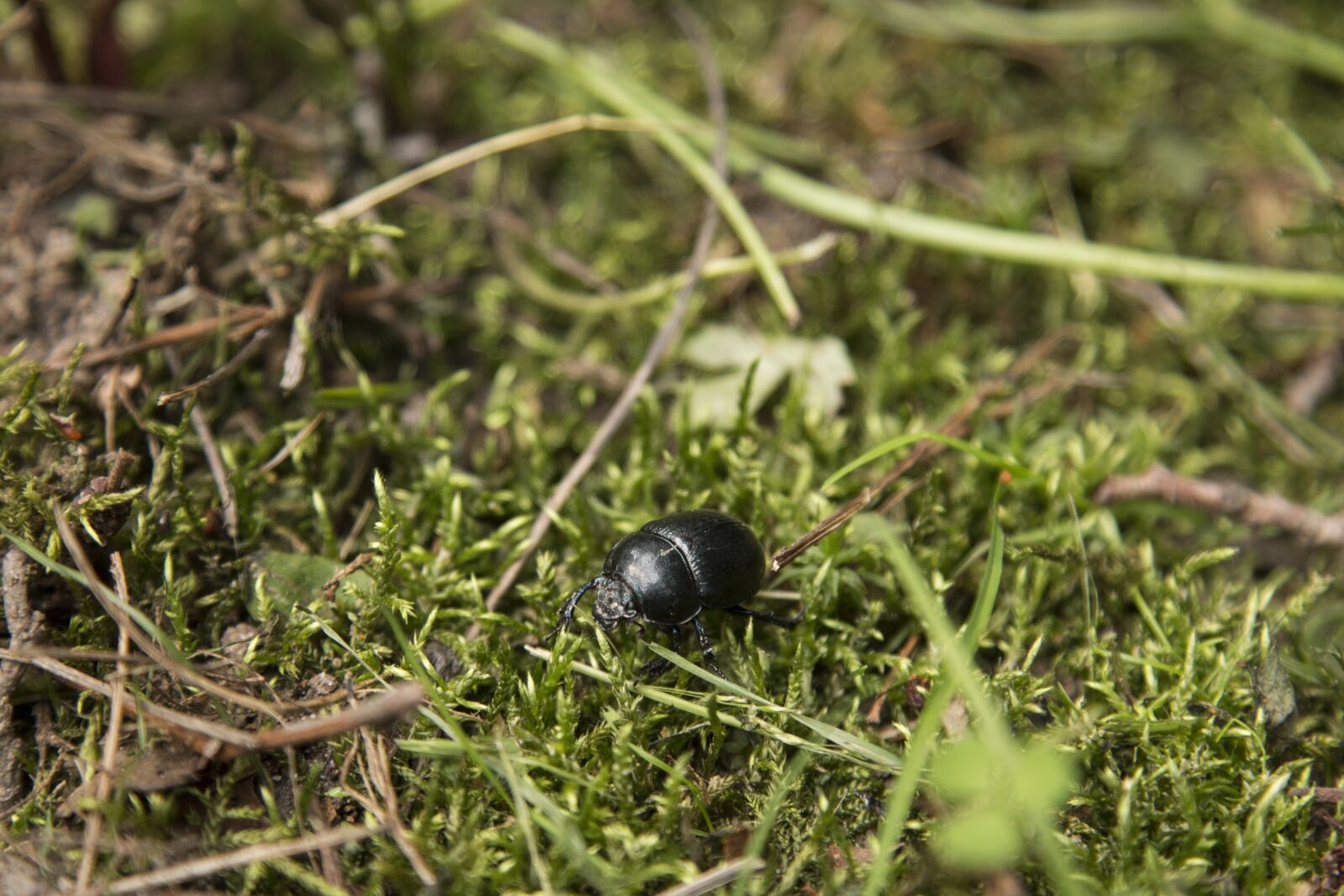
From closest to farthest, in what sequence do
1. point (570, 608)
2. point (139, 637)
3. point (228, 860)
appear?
point (228, 860), point (139, 637), point (570, 608)

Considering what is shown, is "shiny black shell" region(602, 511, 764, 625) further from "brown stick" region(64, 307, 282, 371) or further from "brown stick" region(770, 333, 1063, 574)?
"brown stick" region(64, 307, 282, 371)

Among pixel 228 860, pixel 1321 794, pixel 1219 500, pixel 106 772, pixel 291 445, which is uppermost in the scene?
pixel 291 445

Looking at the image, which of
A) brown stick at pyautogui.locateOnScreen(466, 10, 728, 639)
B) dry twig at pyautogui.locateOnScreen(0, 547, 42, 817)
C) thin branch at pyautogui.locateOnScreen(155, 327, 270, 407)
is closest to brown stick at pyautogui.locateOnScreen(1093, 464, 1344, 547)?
brown stick at pyautogui.locateOnScreen(466, 10, 728, 639)

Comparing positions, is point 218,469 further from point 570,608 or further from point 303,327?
point 570,608

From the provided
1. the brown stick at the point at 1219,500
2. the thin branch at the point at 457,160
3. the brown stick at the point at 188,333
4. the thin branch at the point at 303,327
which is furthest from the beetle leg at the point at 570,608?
the brown stick at the point at 1219,500

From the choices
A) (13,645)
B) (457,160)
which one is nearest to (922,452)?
(457,160)
